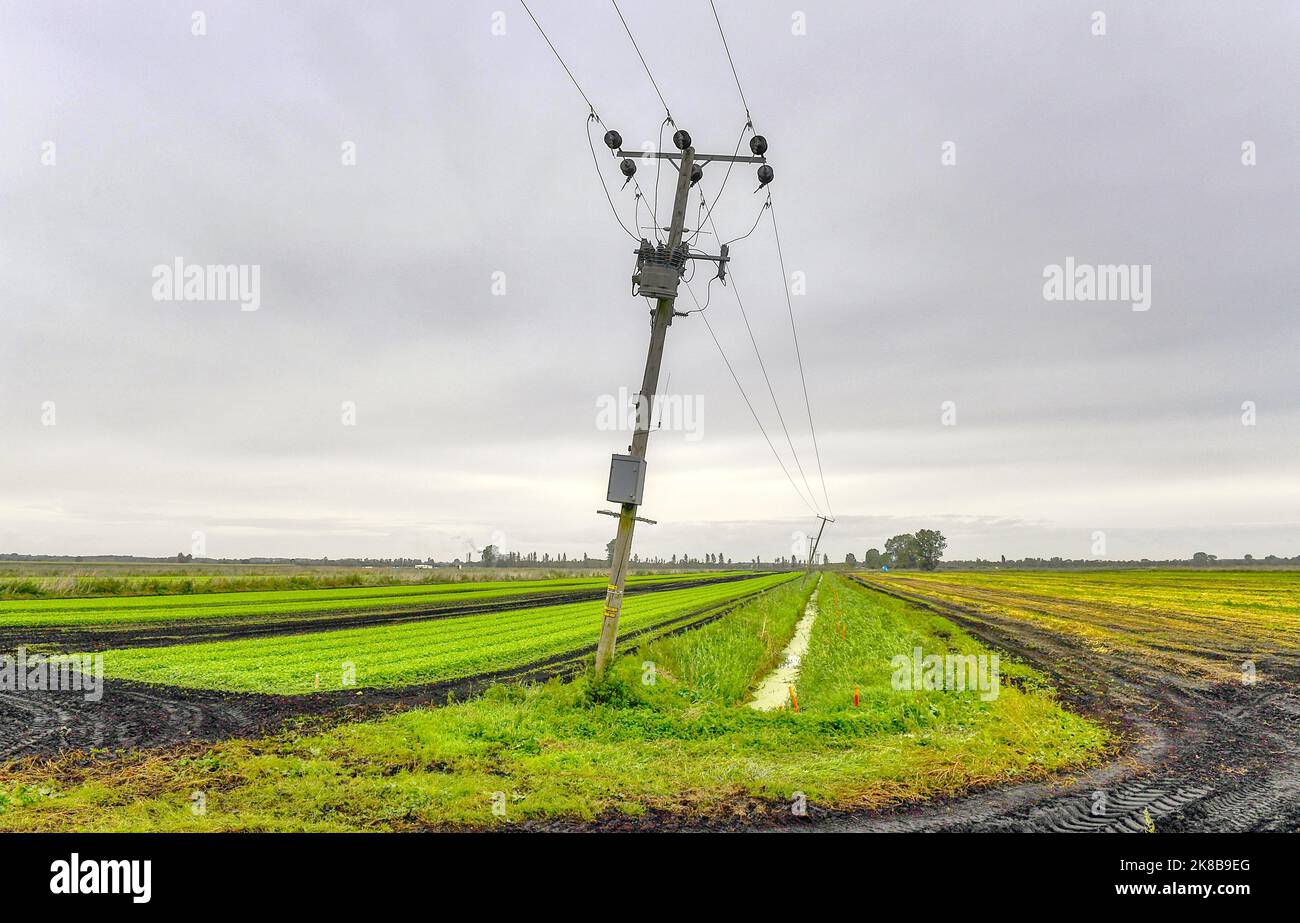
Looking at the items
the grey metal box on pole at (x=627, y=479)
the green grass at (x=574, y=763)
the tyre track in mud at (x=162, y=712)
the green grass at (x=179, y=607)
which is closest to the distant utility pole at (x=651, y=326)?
the grey metal box on pole at (x=627, y=479)

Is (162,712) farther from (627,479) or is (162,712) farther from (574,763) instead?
(627,479)

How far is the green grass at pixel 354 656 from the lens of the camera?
15688mm

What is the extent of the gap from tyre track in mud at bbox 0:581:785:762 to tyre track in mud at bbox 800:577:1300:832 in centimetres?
972

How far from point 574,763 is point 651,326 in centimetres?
852

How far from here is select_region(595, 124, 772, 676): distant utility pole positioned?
12789 millimetres

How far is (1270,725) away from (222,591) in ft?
192

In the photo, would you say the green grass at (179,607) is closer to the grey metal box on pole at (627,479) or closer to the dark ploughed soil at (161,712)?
the dark ploughed soil at (161,712)

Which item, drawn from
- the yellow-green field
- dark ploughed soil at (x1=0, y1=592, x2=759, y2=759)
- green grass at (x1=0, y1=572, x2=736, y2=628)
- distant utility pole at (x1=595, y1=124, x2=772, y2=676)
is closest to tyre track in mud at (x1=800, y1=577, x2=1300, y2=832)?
the yellow-green field

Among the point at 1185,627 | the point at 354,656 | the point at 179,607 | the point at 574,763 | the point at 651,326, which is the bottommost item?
the point at 1185,627

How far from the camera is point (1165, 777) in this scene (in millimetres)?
8781

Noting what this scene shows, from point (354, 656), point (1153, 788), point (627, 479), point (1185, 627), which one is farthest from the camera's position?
point (1185, 627)

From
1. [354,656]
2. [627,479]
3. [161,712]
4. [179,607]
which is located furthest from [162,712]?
[179,607]
